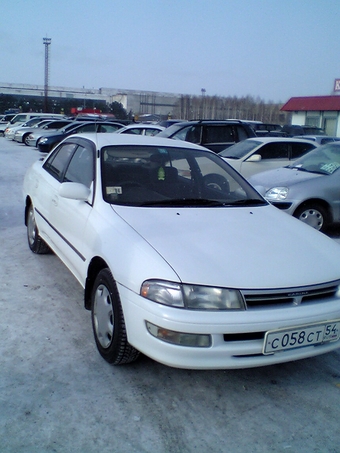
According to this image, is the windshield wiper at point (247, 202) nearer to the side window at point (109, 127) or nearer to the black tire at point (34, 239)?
the black tire at point (34, 239)

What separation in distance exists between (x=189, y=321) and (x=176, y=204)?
1.33 meters

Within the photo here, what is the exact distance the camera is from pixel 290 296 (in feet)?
9.08

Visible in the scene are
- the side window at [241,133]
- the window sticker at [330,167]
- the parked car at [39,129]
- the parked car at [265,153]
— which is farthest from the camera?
the parked car at [39,129]

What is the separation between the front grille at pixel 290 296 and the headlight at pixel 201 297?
71 millimetres

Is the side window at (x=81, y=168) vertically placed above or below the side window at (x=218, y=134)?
below

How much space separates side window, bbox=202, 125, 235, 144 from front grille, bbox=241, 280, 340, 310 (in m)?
9.82

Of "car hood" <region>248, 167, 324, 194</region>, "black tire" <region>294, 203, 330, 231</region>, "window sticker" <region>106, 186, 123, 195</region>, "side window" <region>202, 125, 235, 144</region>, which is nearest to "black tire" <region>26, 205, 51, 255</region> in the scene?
"window sticker" <region>106, 186, 123, 195</region>

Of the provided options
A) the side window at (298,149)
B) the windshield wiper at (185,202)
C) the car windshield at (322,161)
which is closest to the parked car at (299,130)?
the side window at (298,149)

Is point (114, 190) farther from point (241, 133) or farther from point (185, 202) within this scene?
point (241, 133)

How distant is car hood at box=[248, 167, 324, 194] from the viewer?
6852mm

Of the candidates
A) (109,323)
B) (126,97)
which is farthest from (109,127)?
(126,97)

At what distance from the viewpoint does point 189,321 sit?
2.58 meters

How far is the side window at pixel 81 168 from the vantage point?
4.00 meters

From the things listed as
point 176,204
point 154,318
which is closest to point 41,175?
point 176,204
